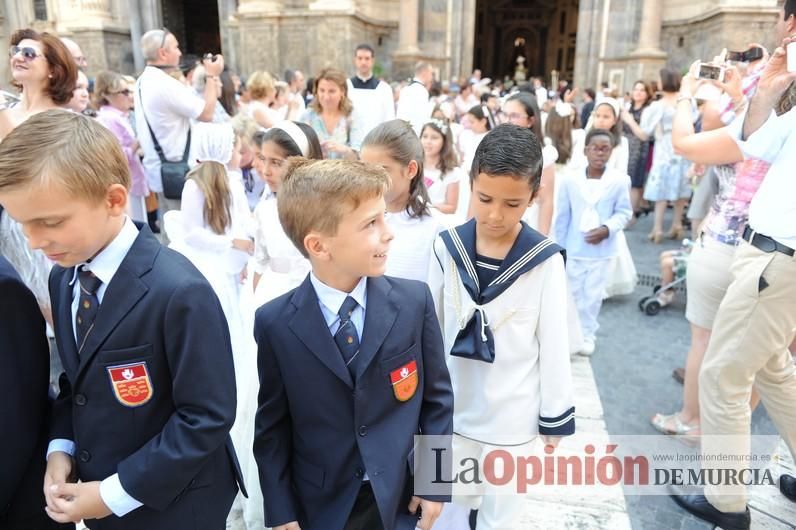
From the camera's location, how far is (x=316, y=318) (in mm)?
1476

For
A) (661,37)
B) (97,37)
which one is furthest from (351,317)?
(97,37)

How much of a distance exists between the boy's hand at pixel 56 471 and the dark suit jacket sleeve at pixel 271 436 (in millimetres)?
508

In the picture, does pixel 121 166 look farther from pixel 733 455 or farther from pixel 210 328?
pixel 733 455

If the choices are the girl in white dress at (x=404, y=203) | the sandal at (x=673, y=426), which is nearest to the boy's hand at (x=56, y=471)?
the girl in white dress at (x=404, y=203)

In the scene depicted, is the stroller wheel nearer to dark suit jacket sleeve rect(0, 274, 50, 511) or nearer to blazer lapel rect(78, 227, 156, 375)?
blazer lapel rect(78, 227, 156, 375)

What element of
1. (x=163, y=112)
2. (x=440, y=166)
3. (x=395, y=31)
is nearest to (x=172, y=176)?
(x=163, y=112)

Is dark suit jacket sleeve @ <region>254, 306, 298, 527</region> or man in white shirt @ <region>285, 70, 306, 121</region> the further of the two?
man in white shirt @ <region>285, 70, 306, 121</region>

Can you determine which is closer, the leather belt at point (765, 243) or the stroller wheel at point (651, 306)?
the leather belt at point (765, 243)

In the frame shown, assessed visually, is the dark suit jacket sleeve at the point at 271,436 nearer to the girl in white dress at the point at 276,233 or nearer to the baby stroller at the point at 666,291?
the girl in white dress at the point at 276,233

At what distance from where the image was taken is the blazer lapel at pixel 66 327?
4.54 ft

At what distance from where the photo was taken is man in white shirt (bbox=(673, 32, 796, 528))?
208 centimetres

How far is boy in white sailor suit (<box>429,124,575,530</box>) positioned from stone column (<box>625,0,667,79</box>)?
1510 cm

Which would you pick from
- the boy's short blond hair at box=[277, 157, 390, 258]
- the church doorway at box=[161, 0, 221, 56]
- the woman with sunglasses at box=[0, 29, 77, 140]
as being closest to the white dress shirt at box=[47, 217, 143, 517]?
the boy's short blond hair at box=[277, 157, 390, 258]

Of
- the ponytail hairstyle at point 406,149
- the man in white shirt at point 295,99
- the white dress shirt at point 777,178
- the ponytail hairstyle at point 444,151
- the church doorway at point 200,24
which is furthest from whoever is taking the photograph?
the church doorway at point 200,24
